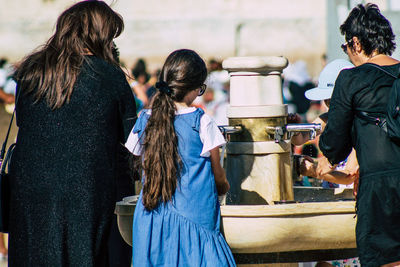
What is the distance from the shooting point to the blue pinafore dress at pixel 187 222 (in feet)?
8.68

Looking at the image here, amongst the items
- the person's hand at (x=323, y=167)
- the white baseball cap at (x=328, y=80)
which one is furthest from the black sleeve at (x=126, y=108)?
the white baseball cap at (x=328, y=80)

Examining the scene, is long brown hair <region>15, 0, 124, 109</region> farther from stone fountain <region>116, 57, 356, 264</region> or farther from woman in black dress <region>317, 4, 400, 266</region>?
woman in black dress <region>317, 4, 400, 266</region>

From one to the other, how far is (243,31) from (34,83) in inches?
519

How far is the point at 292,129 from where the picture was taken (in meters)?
3.11

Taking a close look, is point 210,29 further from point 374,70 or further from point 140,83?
point 374,70

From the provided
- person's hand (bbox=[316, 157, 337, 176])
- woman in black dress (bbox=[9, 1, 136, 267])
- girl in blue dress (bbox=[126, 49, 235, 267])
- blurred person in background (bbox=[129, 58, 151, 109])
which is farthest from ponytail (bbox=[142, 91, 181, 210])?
blurred person in background (bbox=[129, 58, 151, 109])

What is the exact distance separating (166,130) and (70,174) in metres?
0.40

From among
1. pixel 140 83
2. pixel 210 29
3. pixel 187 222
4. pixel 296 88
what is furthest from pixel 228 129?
pixel 210 29

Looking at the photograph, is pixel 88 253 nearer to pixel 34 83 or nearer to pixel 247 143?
pixel 34 83

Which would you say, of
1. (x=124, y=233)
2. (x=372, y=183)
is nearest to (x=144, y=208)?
(x=124, y=233)

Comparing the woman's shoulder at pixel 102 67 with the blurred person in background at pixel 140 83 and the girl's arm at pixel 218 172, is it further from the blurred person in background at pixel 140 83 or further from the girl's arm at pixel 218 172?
the blurred person in background at pixel 140 83

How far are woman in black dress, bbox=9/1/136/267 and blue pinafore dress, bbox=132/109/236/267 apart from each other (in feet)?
0.59

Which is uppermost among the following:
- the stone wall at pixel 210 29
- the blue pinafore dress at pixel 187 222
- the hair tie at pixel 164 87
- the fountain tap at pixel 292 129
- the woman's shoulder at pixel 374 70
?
the stone wall at pixel 210 29

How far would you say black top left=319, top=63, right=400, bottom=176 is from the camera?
101 inches
